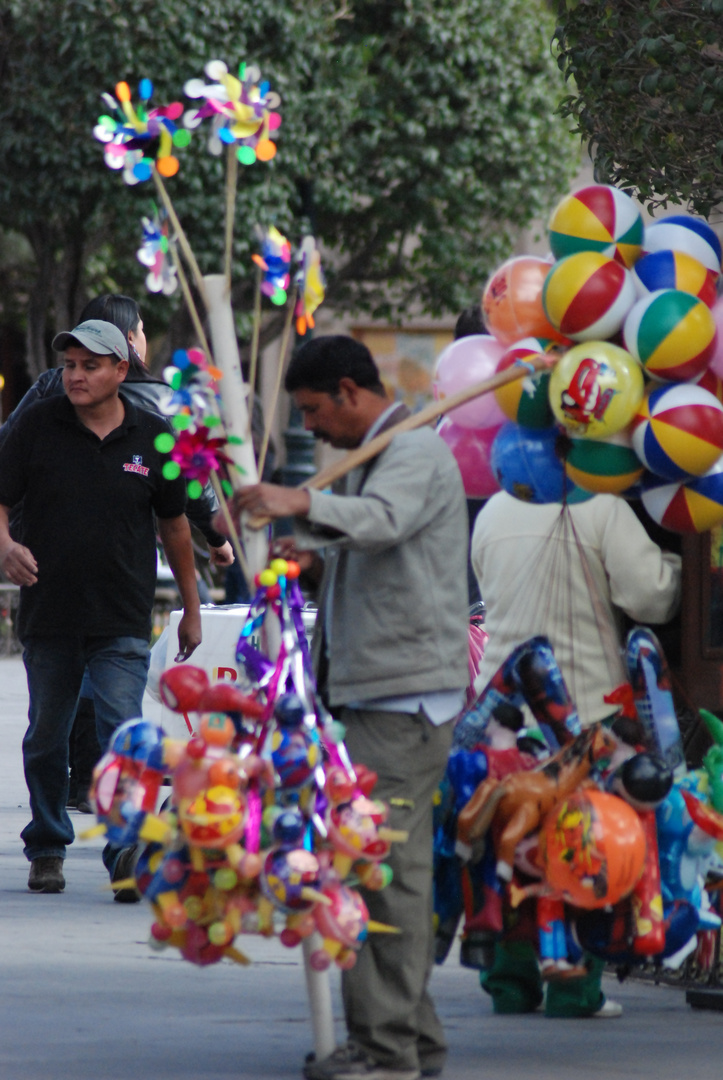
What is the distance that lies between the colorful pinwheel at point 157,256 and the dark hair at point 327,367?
0.35 meters

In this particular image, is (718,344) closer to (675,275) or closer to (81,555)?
(675,275)

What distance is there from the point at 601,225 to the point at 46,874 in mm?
3170

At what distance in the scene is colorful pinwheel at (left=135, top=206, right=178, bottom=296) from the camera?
13.8 feet

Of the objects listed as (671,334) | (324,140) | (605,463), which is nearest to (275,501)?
(605,463)

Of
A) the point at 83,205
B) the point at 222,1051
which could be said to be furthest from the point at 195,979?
the point at 83,205

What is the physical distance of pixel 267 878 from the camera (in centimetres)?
381

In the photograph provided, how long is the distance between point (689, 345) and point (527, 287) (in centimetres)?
55

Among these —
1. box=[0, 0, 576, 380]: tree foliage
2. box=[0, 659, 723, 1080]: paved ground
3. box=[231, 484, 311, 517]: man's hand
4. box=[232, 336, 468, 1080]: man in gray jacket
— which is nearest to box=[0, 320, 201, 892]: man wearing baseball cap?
box=[0, 659, 723, 1080]: paved ground

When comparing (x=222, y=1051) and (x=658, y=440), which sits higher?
(x=658, y=440)

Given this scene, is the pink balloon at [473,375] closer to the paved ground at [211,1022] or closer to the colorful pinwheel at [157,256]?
the colorful pinwheel at [157,256]

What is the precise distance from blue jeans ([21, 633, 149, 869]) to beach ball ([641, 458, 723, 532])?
230 cm

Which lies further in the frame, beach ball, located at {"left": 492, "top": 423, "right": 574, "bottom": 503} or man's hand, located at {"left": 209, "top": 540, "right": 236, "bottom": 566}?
man's hand, located at {"left": 209, "top": 540, "right": 236, "bottom": 566}

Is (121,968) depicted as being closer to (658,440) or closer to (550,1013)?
(550,1013)

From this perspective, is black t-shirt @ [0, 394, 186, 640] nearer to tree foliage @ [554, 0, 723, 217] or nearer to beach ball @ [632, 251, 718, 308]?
tree foliage @ [554, 0, 723, 217]
